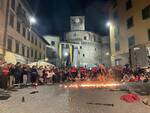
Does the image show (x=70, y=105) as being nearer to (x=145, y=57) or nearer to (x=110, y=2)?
(x=145, y=57)

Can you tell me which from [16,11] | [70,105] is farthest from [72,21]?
[70,105]

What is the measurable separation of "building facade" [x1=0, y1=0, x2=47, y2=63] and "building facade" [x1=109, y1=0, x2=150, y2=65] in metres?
16.5

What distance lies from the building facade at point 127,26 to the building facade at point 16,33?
16491 millimetres

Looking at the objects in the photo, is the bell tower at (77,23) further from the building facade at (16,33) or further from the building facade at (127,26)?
the building facade at (16,33)

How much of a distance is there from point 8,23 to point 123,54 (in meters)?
20.5

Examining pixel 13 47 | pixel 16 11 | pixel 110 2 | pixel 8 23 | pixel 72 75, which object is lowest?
pixel 72 75

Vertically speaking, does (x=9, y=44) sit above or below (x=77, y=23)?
below

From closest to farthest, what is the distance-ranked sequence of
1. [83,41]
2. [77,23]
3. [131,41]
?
[131,41], [83,41], [77,23]

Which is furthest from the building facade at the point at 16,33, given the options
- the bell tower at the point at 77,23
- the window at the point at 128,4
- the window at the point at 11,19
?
the bell tower at the point at 77,23

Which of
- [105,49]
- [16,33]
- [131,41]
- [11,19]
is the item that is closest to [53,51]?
[105,49]

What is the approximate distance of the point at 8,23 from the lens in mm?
24844

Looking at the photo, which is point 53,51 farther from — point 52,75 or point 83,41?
point 52,75

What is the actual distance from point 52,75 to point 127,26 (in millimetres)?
19589

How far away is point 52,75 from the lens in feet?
68.3
